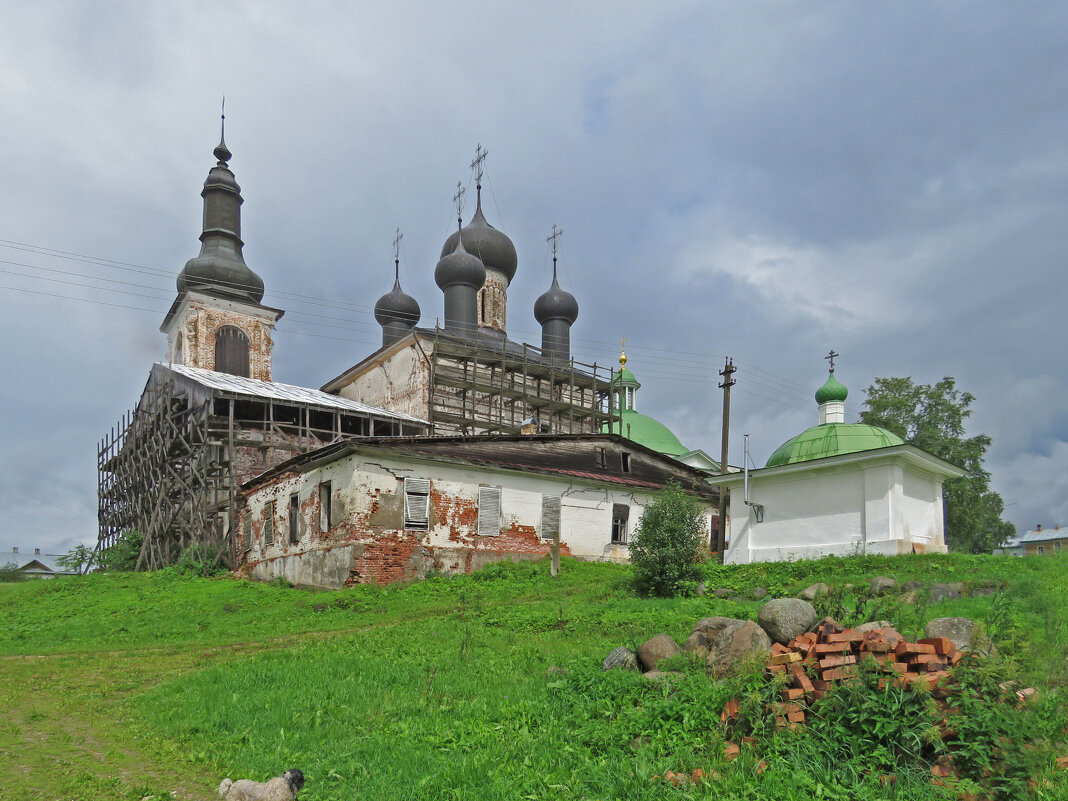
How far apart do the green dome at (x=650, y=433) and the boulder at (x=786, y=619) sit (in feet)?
131

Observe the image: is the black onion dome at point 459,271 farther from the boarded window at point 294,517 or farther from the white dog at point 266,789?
the white dog at point 266,789

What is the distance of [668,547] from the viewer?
57.0ft

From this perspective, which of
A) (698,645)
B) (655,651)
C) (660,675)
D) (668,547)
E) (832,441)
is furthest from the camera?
(832,441)

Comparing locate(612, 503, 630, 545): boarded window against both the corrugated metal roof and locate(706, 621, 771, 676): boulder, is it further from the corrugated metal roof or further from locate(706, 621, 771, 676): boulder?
locate(706, 621, 771, 676): boulder

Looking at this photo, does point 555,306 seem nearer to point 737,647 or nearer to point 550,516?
point 550,516

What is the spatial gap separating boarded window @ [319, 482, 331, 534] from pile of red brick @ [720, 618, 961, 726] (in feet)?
53.7

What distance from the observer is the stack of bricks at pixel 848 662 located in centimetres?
651

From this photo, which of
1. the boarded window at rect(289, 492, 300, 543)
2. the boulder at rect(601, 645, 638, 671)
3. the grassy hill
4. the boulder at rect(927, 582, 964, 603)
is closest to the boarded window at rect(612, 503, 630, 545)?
the boarded window at rect(289, 492, 300, 543)

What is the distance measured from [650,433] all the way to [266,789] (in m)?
44.7

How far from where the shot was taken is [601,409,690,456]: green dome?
48906 millimetres

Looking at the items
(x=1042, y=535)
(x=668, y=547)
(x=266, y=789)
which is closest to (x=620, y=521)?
(x=668, y=547)

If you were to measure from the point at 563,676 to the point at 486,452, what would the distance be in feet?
51.6

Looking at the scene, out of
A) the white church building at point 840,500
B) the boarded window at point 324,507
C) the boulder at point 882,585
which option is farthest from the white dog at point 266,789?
the white church building at point 840,500

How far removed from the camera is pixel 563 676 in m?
8.79
